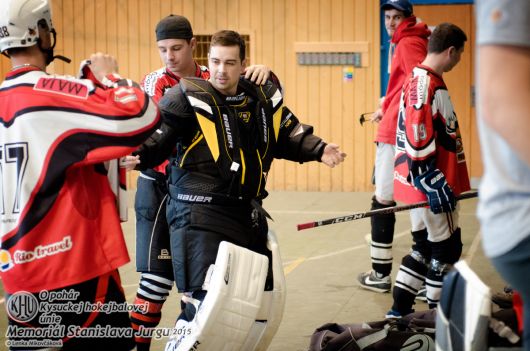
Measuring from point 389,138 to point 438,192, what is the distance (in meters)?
1.42

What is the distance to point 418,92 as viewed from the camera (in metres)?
5.11

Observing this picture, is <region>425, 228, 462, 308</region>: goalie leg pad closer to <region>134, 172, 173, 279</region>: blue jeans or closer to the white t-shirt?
<region>134, 172, 173, 279</region>: blue jeans

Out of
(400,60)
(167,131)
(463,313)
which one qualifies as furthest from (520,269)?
(400,60)

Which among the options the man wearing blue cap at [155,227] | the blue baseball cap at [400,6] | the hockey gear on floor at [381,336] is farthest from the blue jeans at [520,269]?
the blue baseball cap at [400,6]

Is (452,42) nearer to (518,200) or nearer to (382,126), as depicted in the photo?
(382,126)

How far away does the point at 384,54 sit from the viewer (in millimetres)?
11727

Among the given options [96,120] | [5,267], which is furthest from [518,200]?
[5,267]

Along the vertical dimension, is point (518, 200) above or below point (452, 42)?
below

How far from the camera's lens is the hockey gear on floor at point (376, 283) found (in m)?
6.40

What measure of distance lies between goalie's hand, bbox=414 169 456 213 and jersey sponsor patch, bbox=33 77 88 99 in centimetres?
237

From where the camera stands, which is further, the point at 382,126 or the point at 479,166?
the point at 479,166

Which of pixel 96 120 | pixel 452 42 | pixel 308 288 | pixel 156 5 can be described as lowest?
pixel 308 288

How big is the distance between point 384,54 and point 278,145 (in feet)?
24.3

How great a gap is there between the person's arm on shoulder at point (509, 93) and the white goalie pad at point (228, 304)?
1.95 metres
